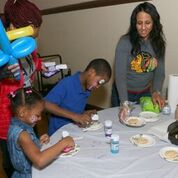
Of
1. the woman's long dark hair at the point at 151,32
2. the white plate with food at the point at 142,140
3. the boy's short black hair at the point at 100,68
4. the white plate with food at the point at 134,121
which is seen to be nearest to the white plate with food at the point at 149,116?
the white plate with food at the point at 134,121

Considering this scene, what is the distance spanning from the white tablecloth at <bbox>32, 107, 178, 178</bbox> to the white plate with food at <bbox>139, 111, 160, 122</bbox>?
0.25 m

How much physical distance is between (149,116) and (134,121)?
14cm

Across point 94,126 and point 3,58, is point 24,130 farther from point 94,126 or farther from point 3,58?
point 94,126

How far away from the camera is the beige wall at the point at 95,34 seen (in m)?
2.65

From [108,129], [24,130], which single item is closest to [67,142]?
[24,130]

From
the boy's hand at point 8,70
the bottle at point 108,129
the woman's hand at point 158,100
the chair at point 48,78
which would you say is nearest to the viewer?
the boy's hand at point 8,70

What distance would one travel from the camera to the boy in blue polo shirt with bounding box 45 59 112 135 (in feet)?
5.68

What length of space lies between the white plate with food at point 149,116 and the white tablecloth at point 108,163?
0.83 feet

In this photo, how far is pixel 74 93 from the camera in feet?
6.07

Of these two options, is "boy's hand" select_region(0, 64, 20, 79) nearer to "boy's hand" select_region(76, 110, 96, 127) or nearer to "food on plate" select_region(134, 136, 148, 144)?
"boy's hand" select_region(76, 110, 96, 127)

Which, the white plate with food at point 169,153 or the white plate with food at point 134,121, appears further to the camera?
the white plate with food at point 134,121

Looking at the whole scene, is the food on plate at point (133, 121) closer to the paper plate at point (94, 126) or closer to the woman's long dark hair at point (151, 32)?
the paper plate at point (94, 126)

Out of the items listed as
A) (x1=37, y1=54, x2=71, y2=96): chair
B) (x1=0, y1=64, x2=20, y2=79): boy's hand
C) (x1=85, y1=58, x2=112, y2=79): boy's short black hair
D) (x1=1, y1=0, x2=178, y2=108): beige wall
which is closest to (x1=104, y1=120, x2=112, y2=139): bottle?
(x1=85, y1=58, x2=112, y2=79): boy's short black hair

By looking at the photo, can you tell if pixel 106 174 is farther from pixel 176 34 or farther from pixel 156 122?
pixel 176 34
